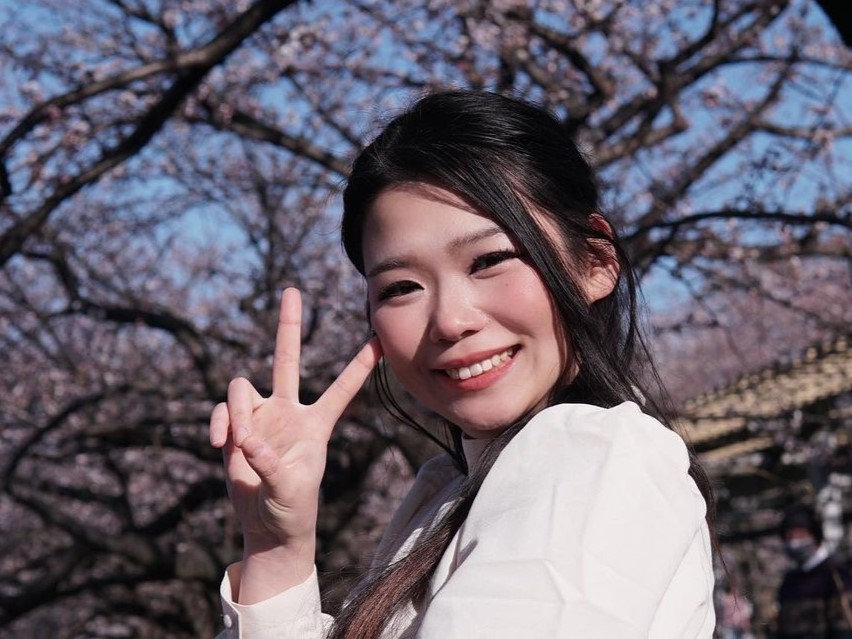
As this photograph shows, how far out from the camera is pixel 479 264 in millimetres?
1354

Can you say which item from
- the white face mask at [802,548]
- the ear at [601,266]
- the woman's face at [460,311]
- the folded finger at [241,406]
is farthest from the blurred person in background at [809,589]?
the folded finger at [241,406]

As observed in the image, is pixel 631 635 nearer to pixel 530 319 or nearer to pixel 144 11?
pixel 530 319

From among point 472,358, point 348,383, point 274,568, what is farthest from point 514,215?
point 274,568

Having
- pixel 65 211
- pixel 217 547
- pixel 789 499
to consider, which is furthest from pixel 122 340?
pixel 789 499

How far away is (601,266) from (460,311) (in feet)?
0.92

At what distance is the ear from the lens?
4.95 ft

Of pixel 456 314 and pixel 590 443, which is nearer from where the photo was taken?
pixel 590 443

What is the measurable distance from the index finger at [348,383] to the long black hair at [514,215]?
17cm

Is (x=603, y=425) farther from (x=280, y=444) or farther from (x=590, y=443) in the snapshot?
(x=280, y=444)

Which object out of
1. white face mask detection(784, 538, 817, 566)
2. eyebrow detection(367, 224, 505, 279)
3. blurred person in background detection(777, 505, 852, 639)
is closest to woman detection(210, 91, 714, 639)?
eyebrow detection(367, 224, 505, 279)

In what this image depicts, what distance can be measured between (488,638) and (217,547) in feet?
19.1

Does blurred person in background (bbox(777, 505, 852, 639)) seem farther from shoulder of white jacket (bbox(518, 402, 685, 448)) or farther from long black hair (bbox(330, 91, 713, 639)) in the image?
shoulder of white jacket (bbox(518, 402, 685, 448))

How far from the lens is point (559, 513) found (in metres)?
1.05

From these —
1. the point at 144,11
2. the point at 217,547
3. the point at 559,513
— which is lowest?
the point at 217,547
